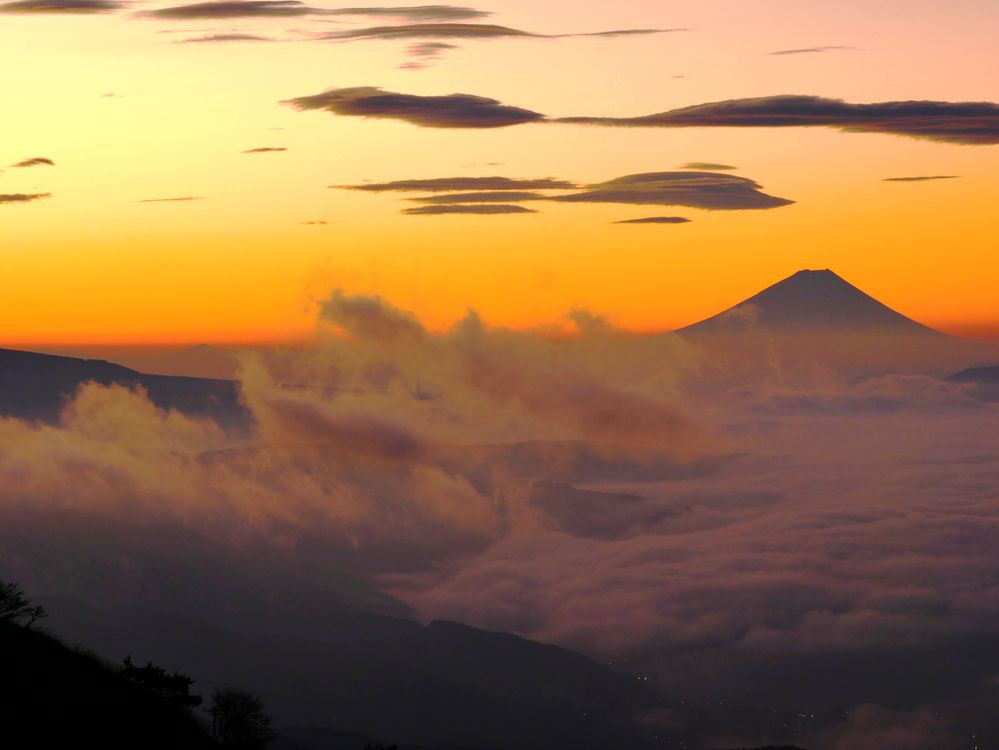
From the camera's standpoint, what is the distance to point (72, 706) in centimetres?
7269

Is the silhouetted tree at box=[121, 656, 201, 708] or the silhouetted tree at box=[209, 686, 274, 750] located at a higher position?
the silhouetted tree at box=[121, 656, 201, 708]

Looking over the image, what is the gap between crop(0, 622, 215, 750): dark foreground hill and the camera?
68.4 meters

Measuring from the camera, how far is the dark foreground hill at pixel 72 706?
6844cm

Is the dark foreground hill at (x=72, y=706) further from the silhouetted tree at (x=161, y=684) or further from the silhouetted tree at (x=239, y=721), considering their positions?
the silhouetted tree at (x=239, y=721)

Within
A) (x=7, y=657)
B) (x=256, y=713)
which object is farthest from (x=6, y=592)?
(x=256, y=713)

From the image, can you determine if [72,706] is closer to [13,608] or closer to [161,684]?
[161,684]

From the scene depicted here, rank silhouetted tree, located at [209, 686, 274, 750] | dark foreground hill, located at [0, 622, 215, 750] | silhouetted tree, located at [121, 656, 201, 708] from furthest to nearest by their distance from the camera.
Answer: silhouetted tree, located at [209, 686, 274, 750]
silhouetted tree, located at [121, 656, 201, 708]
dark foreground hill, located at [0, 622, 215, 750]

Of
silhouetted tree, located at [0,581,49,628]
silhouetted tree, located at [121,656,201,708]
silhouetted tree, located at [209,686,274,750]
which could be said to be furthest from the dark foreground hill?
silhouetted tree, located at [209,686,274,750]

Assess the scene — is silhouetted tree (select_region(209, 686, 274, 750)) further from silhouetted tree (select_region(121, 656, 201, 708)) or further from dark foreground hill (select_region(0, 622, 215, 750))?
silhouetted tree (select_region(121, 656, 201, 708))

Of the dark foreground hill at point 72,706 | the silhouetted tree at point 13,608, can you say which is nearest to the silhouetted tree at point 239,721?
the dark foreground hill at point 72,706

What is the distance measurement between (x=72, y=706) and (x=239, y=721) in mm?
14202

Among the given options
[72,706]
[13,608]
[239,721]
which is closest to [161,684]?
[72,706]

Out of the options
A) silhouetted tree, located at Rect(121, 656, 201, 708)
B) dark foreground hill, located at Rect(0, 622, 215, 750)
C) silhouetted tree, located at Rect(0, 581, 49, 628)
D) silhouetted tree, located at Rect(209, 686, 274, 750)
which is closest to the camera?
dark foreground hill, located at Rect(0, 622, 215, 750)

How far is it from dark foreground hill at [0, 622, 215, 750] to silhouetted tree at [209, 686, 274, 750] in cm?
269
